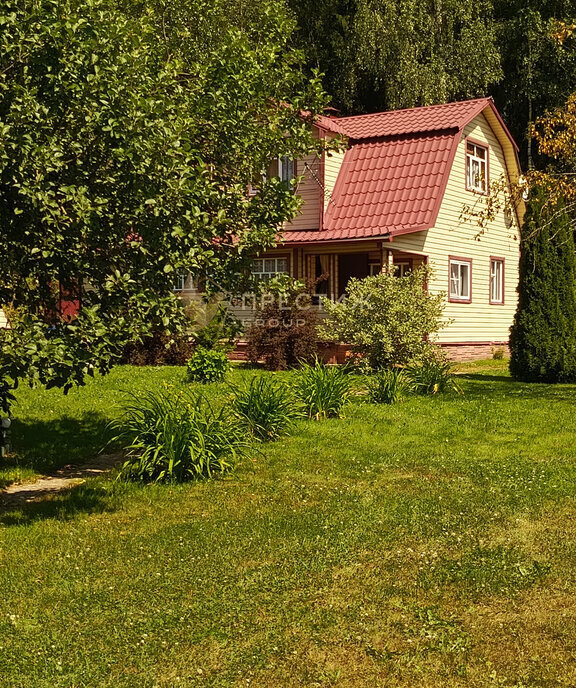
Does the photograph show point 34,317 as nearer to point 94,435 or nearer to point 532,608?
point 532,608

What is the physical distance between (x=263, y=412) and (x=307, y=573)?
15.3ft

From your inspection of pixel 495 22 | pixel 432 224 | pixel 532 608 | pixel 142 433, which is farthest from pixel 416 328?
pixel 495 22

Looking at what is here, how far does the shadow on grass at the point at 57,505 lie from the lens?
7.28m

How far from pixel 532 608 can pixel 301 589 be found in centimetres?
154

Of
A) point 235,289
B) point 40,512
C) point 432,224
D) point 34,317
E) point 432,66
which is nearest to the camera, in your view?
point 34,317

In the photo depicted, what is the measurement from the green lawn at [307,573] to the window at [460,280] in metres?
13.9

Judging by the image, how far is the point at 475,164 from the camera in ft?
80.6

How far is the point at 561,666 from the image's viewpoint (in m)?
4.42

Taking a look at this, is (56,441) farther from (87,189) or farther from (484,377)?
(484,377)

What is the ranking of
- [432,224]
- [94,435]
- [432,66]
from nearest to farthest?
[94,435] < [432,224] < [432,66]

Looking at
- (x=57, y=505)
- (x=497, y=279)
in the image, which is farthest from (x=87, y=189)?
(x=497, y=279)

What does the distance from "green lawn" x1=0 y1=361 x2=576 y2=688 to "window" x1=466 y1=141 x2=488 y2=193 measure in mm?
15435

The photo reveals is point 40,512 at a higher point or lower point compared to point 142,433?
lower

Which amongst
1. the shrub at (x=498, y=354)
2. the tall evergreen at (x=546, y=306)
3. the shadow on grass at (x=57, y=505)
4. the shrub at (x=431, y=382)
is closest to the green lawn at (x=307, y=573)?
the shadow on grass at (x=57, y=505)
